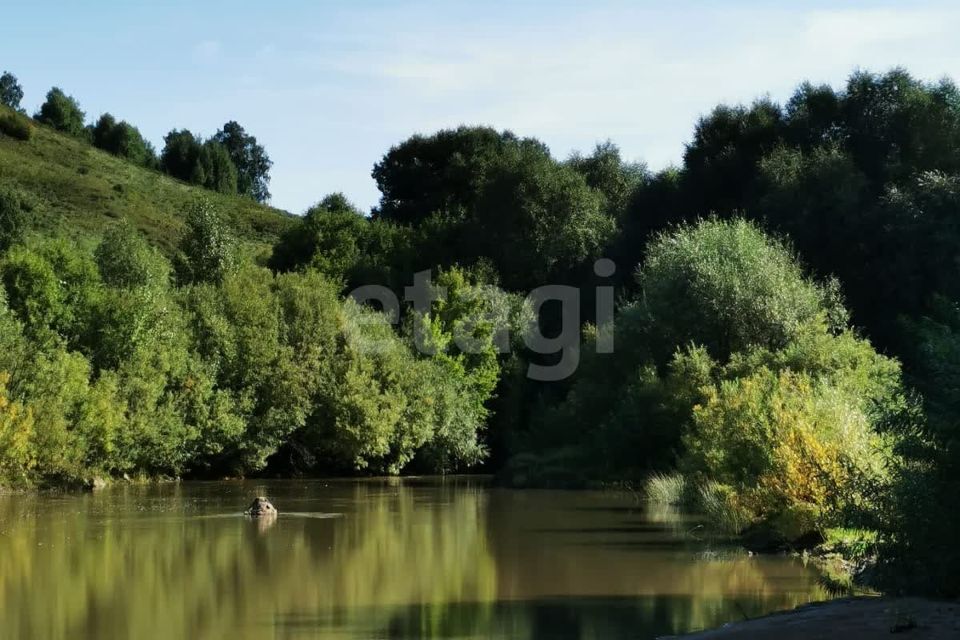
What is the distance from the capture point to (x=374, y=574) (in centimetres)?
2153

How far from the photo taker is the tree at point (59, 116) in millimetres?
101188

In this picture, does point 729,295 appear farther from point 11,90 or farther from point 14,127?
point 11,90

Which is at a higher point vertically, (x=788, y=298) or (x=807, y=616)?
(x=788, y=298)

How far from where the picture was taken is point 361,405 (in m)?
51.1

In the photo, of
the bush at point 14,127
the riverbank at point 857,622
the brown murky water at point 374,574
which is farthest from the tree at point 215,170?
the riverbank at point 857,622

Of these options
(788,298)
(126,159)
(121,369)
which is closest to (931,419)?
(788,298)

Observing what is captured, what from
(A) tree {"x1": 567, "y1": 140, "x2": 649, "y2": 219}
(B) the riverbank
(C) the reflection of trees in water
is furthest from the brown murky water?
(A) tree {"x1": 567, "y1": 140, "x2": 649, "y2": 219}

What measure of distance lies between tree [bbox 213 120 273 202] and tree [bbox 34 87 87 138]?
19819 millimetres

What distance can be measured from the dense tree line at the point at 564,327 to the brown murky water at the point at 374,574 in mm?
3090

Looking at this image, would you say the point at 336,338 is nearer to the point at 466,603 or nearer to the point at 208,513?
the point at 208,513

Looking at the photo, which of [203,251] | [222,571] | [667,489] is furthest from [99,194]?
[222,571]

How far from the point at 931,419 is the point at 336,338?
3965 cm

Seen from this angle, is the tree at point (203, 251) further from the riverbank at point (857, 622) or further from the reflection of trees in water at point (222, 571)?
the riverbank at point (857, 622)

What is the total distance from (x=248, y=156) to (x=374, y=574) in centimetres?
10543
